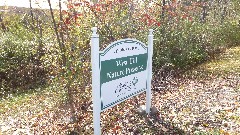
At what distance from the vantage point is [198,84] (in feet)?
23.4

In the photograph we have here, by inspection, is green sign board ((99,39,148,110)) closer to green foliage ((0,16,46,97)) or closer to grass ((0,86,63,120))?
grass ((0,86,63,120))

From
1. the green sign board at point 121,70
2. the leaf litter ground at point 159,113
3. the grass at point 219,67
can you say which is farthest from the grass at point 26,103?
the grass at point 219,67

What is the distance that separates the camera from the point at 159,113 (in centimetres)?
517

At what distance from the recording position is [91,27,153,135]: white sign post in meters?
3.60

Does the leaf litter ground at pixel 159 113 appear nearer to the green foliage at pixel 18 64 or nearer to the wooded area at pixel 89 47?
the wooded area at pixel 89 47

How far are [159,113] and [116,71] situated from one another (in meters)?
1.70

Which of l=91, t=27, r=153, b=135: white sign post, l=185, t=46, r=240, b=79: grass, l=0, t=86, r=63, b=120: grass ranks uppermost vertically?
l=91, t=27, r=153, b=135: white sign post

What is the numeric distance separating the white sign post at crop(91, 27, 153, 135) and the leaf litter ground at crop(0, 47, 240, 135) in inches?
28.4

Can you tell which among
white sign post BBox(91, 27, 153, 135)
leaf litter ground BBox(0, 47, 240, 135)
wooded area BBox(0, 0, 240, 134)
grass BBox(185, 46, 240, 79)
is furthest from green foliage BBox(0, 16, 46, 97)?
white sign post BBox(91, 27, 153, 135)

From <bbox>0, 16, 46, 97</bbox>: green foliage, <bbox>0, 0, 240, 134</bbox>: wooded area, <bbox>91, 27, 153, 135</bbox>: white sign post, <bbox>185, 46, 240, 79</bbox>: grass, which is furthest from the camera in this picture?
<bbox>0, 16, 46, 97</bbox>: green foliage

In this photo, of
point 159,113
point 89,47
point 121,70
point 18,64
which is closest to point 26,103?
Answer: point 18,64

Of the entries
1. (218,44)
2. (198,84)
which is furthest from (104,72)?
(218,44)

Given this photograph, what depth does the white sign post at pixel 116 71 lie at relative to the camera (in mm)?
3598

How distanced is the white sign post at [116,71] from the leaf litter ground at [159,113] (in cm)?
72
